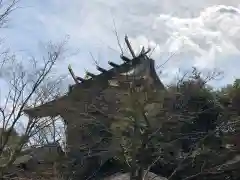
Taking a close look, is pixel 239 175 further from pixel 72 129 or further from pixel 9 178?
pixel 9 178

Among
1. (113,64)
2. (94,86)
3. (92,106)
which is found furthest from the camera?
(94,86)

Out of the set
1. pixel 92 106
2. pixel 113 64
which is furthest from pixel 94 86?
pixel 92 106

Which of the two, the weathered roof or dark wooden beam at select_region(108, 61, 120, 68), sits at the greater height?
dark wooden beam at select_region(108, 61, 120, 68)

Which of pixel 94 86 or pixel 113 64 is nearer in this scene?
pixel 113 64

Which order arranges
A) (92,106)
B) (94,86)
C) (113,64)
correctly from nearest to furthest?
(92,106) → (113,64) → (94,86)

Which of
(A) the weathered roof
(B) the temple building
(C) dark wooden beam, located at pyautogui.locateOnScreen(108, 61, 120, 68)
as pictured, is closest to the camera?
(B) the temple building

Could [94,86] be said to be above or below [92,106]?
above

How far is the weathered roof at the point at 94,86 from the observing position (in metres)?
15.0

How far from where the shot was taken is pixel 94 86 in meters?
16.8

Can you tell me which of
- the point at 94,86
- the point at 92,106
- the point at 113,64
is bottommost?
the point at 92,106

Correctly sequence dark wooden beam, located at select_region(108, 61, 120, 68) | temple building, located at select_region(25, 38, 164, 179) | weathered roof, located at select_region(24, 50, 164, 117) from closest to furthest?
1. temple building, located at select_region(25, 38, 164, 179)
2. weathered roof, located at select_region(24, 50, 164, 117)
3. dark wooden beam, located at select_region(108, 61, 120, 68)

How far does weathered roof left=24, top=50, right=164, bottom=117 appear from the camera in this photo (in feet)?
49.3

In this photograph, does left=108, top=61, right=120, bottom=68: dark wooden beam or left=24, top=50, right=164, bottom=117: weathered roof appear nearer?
left=24, top=50, right=164, bottom=117: weathered roof

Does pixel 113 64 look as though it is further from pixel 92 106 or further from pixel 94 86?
pixel 92 106
